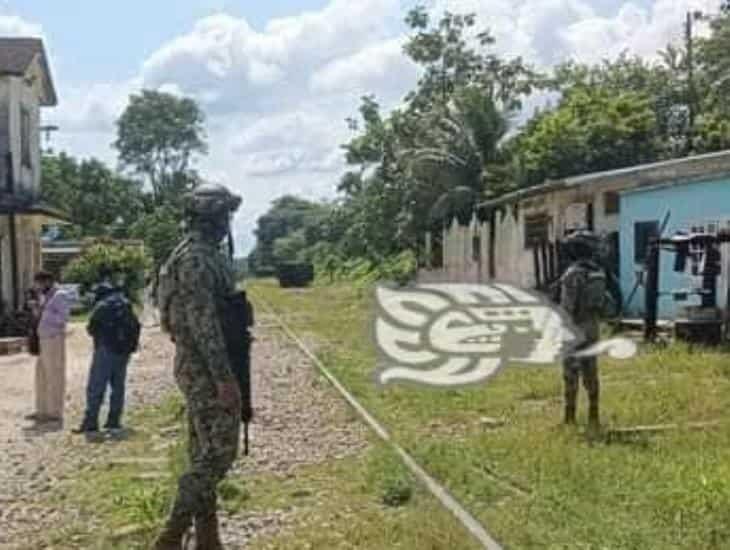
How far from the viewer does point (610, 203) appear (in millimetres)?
28031

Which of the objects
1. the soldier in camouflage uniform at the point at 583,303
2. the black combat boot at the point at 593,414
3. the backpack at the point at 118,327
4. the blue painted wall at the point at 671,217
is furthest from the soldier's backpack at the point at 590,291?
→ the blue painted wall at the point at 671,217

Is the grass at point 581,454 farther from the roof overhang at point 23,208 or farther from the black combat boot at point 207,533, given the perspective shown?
the roof overhang at point 23,208

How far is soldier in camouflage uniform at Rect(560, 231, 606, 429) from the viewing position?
1142cm

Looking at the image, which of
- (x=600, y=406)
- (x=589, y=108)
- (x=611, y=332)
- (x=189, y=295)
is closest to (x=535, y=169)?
(x=589, y=108)

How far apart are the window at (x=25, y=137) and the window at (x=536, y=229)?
1211 cm

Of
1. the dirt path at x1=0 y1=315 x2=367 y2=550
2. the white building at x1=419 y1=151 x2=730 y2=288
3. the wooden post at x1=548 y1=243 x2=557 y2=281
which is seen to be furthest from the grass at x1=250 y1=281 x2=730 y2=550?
the wooden post at x1=548 y1=243 x2=557 y2=281

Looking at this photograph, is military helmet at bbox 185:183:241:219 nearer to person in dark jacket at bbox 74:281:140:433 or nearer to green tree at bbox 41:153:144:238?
person in dark jacket at bbox 74:281:140:433

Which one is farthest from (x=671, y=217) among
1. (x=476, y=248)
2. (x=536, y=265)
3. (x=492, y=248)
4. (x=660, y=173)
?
(x=476, y=248)

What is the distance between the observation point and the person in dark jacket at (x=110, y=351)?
43.2 feet

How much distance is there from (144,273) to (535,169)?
12.1m

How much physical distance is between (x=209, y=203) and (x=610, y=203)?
2212 cm

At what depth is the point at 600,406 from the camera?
1270 centimetres

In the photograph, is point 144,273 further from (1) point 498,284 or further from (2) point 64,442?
(2) point 64,442

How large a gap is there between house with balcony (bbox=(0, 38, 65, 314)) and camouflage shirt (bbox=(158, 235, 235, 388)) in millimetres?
21727
